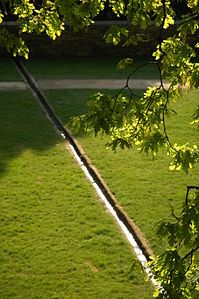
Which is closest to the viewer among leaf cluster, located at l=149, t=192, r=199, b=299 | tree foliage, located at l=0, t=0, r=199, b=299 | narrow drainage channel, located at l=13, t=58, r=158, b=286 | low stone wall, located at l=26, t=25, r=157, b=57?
leaf cluster, located at l=149, t=192, r=199, b=299

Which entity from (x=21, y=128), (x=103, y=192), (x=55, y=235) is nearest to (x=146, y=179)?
(x=103, y=192)

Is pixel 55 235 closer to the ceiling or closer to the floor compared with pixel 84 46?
closer to the floor

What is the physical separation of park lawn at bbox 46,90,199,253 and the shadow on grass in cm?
54

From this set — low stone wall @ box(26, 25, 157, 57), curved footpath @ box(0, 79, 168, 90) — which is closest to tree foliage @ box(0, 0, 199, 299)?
curved footpath @ box(0, 79, 168, 90)

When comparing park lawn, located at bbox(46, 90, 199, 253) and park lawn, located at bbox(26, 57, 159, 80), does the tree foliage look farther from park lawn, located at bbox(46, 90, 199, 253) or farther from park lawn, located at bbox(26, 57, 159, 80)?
park lawn, located at bbox(26, 57, 159, 80)

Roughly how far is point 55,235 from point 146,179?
2.07m

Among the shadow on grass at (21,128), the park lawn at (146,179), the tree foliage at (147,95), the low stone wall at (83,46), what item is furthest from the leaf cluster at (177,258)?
the low stone wall at (83,46)

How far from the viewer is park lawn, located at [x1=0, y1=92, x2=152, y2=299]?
576 centimetres

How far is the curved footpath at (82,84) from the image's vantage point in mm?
12617

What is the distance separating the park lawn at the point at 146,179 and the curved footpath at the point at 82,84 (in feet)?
6.81

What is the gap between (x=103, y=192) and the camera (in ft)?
25.9

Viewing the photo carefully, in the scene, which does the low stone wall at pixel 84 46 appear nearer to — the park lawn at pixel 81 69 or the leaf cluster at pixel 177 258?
the park lawn at pixel 81 69

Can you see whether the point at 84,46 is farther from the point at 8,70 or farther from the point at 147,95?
the point at 147,95

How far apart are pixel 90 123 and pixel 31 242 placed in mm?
3053
